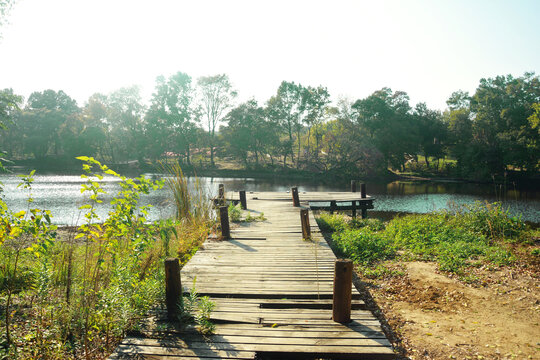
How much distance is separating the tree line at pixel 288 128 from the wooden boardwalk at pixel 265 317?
117ft

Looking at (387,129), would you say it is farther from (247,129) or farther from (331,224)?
(331,224)

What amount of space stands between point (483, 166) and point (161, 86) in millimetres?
42146

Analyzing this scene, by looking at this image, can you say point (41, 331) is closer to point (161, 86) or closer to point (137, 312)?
point (137, 312)

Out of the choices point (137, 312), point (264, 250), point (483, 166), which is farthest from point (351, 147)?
point (137, 312)

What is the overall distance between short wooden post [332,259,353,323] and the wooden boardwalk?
11cm

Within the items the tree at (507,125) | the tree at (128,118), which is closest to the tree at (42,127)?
the tree at (128,118)

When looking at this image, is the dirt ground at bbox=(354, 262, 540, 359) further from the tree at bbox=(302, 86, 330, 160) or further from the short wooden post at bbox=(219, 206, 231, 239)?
the tree at bbox=(302, 86, 330, 160)

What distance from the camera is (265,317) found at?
3.54 meters

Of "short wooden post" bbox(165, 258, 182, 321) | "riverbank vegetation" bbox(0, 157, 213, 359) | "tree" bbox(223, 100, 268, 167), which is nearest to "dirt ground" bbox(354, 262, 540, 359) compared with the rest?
"short wooden post" bbox(165, 258, 182, 321)

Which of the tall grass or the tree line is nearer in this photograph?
the tall grass

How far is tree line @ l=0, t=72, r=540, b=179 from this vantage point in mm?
38531

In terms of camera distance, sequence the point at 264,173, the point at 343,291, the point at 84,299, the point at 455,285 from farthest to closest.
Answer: the point at 264,173, the point at 455,285, the point at 343,291, the point at 84,299

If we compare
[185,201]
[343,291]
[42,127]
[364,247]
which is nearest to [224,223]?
[185,201]

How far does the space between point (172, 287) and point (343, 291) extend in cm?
192
